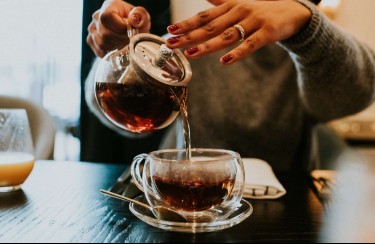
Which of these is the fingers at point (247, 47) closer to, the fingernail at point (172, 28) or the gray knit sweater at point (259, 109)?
the fingernail at point (172, 28)

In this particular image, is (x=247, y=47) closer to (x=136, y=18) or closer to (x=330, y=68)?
(x=136, y=18)

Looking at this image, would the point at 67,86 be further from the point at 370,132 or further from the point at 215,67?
the point at 370,132

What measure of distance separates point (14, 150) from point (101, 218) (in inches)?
12.8

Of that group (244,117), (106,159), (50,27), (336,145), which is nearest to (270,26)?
(244,117)

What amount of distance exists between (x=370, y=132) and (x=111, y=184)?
2.03 m

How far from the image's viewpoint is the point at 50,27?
277 centimetres

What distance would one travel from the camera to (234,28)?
30.4 inches

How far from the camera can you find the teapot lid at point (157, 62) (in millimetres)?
658

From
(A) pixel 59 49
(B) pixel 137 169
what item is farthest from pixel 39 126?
(A) pixel 59 49

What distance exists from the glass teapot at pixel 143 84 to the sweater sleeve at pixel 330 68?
1.18ft

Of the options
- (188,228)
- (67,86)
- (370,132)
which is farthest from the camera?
(67,86)

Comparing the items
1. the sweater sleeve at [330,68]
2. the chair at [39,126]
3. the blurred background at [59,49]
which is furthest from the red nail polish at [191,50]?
the blurred background at [59,49]

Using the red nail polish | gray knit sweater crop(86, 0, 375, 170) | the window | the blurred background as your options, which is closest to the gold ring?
the red nail polish

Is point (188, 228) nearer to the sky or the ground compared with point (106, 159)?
nearer to the sky
